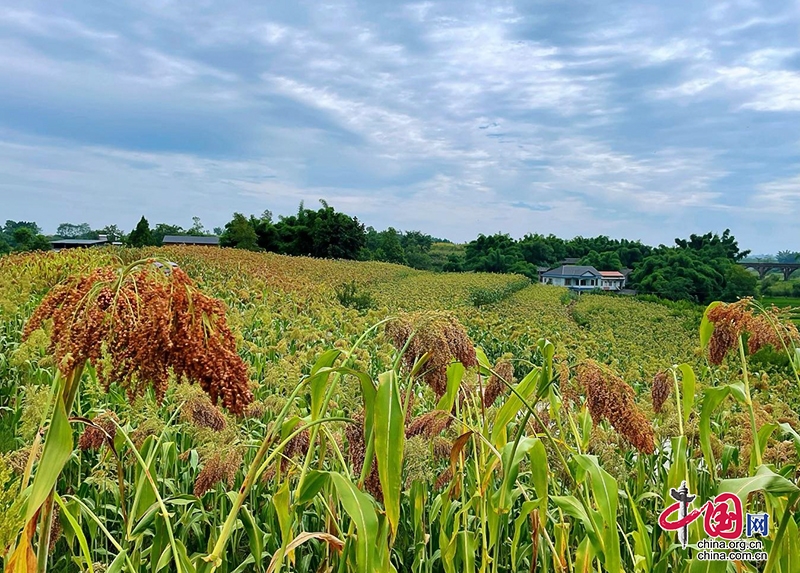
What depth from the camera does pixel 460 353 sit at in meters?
1.37

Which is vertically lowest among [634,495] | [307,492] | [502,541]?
[502,541]

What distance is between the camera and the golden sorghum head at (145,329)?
0.92 meters

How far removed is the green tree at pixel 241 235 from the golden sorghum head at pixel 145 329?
1423 inches

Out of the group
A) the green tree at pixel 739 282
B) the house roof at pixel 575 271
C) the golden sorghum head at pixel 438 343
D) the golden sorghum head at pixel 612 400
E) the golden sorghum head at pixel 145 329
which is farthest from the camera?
the house roof at pixel 575 271

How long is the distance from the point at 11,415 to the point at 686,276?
48095 millimetres

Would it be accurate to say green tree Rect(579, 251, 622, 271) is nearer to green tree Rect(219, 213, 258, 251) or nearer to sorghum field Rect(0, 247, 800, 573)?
green tree Rect(219, 213, 258, 251)

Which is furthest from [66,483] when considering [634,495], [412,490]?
[634,495]

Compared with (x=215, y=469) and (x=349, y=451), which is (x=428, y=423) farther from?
(x=215, y=469)

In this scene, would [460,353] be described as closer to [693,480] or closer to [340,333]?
[693,480]

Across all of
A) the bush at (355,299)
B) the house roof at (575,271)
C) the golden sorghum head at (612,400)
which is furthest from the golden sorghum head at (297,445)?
the house roof at (575,271)

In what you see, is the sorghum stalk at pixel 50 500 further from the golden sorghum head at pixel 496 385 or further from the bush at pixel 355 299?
the bush at pixel 355 299

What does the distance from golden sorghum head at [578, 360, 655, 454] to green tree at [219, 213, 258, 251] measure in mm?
35908

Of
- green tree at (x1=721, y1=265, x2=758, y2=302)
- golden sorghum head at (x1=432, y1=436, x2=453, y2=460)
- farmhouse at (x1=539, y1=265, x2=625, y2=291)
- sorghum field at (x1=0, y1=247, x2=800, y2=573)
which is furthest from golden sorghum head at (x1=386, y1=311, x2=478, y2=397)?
farmhouse at (x1=539, y1=265, x2=625, y2=291)

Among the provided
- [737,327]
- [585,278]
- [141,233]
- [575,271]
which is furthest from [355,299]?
[585,278]
